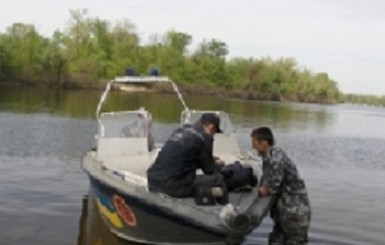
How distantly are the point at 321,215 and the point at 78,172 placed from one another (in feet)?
22.2

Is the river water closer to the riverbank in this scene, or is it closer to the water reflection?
the water reflection

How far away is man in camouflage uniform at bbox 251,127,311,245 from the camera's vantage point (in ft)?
22.9

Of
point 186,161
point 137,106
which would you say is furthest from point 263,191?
point 137,106

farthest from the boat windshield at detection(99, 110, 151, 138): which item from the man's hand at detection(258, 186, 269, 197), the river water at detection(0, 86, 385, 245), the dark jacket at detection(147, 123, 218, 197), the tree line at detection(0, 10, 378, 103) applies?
the tree line at detection(0, 10, 378, 103)

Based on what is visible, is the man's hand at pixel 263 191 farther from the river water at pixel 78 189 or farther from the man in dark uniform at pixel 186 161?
the river water at pixel 78 189

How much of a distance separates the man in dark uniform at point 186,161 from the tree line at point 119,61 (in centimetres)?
8056

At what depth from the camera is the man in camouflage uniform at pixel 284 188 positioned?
6.97 m

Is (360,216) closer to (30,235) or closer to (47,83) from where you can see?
(30,235)

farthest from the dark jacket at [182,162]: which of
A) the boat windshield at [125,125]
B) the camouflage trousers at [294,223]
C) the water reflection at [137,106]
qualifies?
the water reflection at [137,106]

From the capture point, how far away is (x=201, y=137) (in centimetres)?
755

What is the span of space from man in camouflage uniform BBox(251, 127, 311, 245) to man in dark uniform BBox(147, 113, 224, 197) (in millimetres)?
795

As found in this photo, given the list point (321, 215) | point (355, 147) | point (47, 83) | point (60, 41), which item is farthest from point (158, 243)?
point (60, 41)

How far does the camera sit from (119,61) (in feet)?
326

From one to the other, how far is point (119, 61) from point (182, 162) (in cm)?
9351
